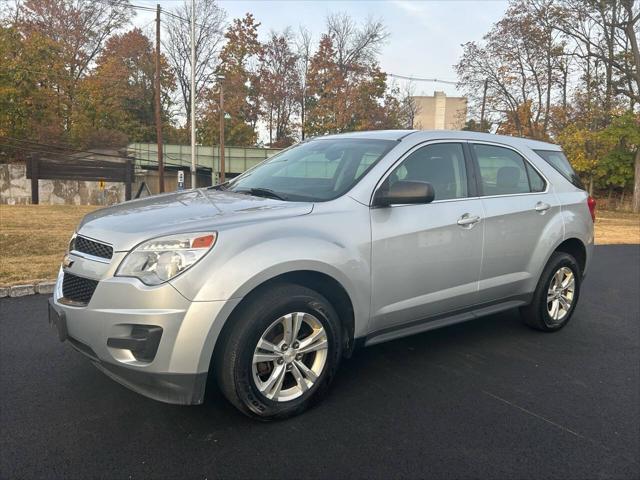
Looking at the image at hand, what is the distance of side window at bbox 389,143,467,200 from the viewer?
12.6 feet

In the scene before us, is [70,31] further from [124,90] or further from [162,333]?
[162,333]

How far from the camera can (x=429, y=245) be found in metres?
3.70

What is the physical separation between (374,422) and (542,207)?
2656 mm

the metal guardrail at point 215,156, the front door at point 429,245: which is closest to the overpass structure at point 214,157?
the metal guardrail at point 215,156

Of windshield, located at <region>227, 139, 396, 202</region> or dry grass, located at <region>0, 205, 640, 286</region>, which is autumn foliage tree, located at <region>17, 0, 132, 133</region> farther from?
windshield, located at <region>227, 139, 396, 202</region>

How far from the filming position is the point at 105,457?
271 cm

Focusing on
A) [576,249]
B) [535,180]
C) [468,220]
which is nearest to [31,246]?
[468,220]

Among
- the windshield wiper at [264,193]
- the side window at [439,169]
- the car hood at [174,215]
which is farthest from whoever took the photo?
the side window at [439,169]

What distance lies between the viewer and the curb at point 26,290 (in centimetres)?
595

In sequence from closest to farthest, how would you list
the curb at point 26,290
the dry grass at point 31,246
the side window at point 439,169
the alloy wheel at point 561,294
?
the side window at point 439,169 < the alloy wheel at point 561,294 < the curb at point 26,290 < the dry grass at point 31,246

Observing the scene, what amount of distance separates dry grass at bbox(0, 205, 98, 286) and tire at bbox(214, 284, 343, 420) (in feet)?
14.8

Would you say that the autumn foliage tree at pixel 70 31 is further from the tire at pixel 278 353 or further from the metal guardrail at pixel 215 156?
the tire at pixel 278 353

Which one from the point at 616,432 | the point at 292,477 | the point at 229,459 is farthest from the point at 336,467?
the point at 616,432

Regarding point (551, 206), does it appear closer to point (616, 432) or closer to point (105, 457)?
point (616, 432)
